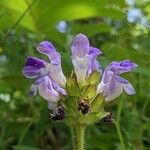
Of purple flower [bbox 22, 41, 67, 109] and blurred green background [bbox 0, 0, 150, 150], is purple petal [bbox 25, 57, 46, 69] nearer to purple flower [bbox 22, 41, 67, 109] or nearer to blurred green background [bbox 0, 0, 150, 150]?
purple flower [bbox 22, 41, 67, 109]

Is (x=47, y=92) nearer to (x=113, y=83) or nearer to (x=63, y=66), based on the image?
(x=113, y=83)

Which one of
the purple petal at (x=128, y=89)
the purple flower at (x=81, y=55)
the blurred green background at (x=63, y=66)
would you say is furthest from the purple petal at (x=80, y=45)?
the blurred green background at (x=63, y=66)

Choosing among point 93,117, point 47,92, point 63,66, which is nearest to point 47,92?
point 47,92

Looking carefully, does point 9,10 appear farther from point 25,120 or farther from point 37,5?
point 25,120

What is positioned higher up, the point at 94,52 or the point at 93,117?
the point at 94,52

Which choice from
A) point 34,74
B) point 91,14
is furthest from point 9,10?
point 34,74

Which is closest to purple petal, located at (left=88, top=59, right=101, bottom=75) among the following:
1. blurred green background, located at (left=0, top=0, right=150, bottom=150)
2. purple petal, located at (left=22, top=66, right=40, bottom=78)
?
purple petal, located at (left=22, top=66, right=40, bottom=78)
